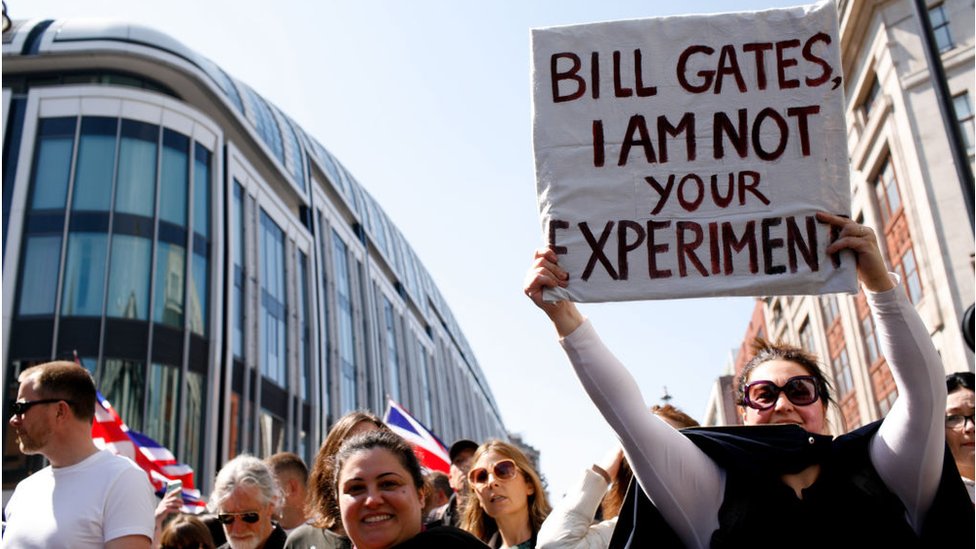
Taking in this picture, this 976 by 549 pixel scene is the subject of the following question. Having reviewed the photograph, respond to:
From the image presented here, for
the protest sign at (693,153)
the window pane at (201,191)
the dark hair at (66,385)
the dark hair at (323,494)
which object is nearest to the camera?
the protest sign at (693,153)

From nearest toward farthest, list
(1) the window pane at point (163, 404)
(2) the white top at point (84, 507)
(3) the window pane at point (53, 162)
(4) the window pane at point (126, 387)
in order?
1. (2) the white top at point (84, 507)
2. (4) the window pane at point (126, 387)
3. (1) the window pane at point (163, 404)
4. (3) the window pane at point (53, 162)

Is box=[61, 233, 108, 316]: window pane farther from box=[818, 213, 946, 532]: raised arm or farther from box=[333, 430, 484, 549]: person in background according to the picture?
box=[818, 213, 946, 532]: raised arm

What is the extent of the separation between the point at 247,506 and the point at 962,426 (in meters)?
3.35

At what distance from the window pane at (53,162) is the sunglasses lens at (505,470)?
73.6ft

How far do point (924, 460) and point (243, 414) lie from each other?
2565 centimetres

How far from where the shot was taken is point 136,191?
2498 centimetres

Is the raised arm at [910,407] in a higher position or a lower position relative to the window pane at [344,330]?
lower

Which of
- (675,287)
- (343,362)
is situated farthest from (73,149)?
(675,287)

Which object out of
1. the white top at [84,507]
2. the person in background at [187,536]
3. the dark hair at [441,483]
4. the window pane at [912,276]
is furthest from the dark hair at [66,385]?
the window pane at [912,276]

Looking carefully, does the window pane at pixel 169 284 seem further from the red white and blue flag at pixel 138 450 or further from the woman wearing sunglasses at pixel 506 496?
the woman wearing sunglasses at pixel 506 496

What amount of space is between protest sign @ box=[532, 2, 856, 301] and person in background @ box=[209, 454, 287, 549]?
2693 millimetres

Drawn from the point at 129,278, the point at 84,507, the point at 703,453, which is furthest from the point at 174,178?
the point at 703,453

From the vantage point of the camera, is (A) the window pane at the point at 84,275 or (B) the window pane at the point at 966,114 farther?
(A) the window pane at the point at 84,275

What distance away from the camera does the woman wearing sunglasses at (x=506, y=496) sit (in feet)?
14.5
